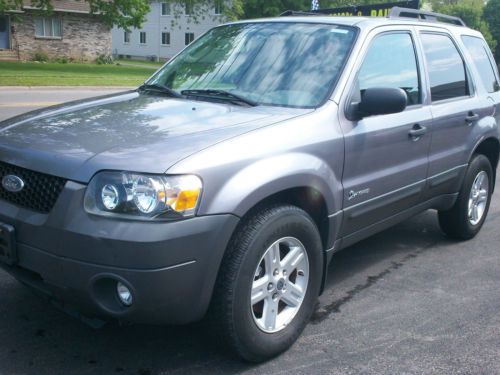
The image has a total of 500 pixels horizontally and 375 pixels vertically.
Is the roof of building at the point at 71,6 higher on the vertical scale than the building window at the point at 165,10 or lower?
lower

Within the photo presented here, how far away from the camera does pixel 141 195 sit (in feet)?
8.91

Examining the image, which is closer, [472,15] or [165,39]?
[472,15]

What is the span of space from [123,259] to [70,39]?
3698 cm

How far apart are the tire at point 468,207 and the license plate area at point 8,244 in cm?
380

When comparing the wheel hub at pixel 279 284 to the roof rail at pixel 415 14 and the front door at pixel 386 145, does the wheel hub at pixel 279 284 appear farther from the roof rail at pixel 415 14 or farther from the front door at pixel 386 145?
the roof rail at pixel 415 14

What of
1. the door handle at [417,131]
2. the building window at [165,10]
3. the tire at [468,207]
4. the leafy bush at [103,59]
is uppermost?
the building window at [165,10]

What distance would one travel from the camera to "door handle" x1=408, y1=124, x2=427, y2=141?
426cm

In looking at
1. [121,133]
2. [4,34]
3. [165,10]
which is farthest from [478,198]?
[165,10]

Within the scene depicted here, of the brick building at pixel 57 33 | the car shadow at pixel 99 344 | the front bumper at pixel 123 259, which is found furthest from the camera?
the brick building at pixel 57 33

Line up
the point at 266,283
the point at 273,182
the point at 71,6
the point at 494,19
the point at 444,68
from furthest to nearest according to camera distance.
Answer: the point at 494,19 → the point at 71,6 → the point at 444,68 → the point at 266,283 → the point at 273,182

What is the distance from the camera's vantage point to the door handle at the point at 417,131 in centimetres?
426

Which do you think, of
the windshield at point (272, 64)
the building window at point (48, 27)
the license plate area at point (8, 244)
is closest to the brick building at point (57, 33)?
the building window at point (48, 27)

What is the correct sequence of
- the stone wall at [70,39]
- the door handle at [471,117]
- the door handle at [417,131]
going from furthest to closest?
the stone wall at [70,39] < the door handle at [471,117] < the door handle at [417,131]

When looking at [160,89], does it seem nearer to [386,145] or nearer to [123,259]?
[386,145]
